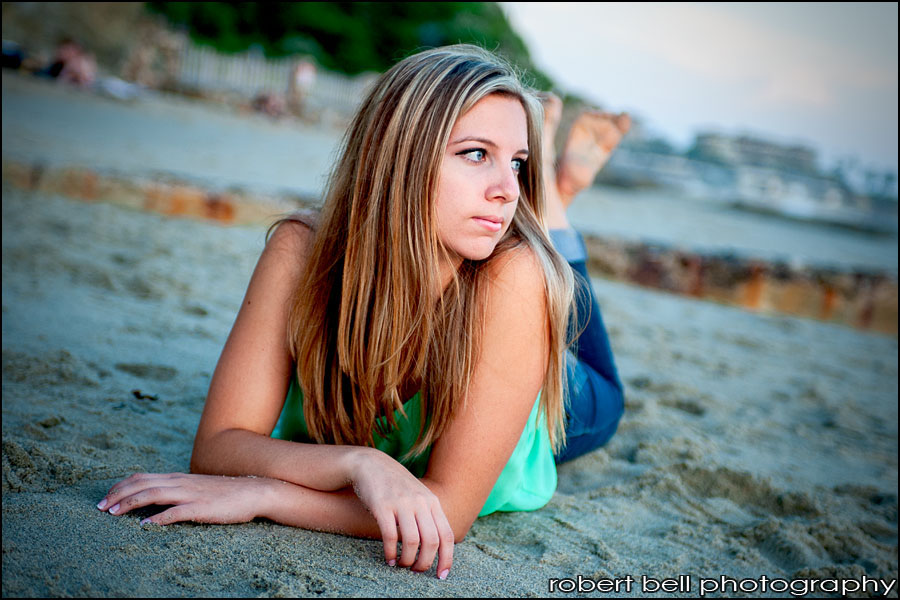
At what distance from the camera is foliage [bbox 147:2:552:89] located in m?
21.2

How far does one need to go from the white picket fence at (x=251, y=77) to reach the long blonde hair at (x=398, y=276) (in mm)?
16832

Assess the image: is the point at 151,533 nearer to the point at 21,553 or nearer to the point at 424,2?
the point at 21,553

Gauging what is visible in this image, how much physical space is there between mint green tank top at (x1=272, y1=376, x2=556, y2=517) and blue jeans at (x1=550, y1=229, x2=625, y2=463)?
7.1 inches

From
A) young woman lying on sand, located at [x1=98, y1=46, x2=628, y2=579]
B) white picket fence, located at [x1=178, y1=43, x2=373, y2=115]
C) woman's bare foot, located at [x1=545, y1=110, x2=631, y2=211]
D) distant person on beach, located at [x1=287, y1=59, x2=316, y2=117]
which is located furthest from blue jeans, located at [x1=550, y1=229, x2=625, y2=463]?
distant person on beach, located at [x1=287, y1=59, x2=316, y2=117]

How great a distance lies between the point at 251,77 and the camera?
1870cm

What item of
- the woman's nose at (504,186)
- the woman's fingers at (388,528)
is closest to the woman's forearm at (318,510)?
the woman's fingers at (388,528)

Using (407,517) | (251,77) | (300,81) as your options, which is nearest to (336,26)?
(300,81)

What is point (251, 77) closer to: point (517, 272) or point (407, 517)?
point (517, 272)

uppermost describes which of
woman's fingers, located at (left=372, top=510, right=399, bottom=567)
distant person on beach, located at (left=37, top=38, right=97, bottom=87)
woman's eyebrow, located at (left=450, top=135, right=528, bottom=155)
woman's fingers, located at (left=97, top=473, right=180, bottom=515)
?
distant person on beach, located at (left=37, top=38, right=97, bottom=87)

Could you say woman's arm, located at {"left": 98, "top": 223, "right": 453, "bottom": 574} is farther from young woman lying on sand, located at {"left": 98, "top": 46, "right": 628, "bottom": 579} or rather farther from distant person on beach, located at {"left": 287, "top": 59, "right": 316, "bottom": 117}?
distant person on beach, located at {"left": 287, "top": 59, "right": 316, "bottom": 117}

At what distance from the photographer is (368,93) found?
65.6 inches

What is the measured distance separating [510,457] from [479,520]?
0.69 ft

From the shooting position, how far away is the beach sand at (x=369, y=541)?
127 centimetres

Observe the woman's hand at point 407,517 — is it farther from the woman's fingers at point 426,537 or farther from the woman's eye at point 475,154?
the woman's eye at point 475,154
